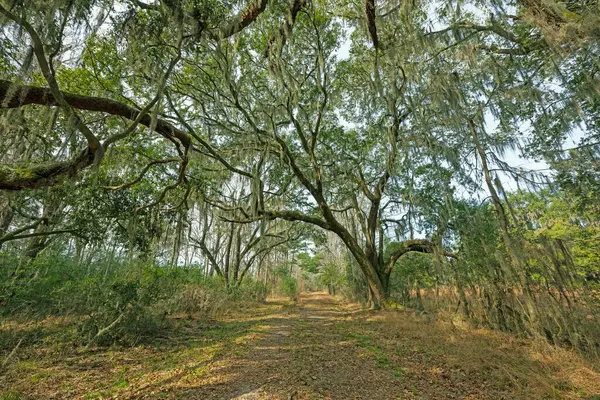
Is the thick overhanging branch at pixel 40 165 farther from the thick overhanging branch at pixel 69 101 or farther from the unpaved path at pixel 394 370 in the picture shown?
the unpaved path at pixel 394 370

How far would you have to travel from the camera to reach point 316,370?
3.53m

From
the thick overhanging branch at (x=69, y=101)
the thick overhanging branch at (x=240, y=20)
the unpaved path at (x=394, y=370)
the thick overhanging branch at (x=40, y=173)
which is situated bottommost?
the unpaved path at (x=394, y=370)

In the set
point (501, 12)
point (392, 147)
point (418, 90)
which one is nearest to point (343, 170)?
point (392, 147)

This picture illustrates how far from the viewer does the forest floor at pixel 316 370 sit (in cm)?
→ 286

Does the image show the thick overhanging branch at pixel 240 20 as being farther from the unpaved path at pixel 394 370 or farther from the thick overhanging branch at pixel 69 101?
the unpaved path at pixel 394 370

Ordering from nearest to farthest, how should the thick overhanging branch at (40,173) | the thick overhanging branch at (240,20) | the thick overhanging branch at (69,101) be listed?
the thick overhanging branch at (69,101), the thick overhanging branch at (40,173), the thick overhanging branch at (240,20)

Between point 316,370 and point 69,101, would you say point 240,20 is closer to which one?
point 69,101

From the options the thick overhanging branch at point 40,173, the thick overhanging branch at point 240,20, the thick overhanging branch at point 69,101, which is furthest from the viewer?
the thick overhanging branch at point 240,20

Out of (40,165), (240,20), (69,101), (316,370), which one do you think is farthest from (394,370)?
(240,20)

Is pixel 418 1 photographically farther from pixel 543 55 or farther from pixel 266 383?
pixel 266 383

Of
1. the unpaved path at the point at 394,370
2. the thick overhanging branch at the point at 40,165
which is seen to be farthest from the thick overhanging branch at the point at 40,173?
the unpaved path at the point at 394,370

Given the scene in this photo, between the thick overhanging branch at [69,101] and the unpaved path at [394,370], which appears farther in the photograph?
the unpaved path at [394,370]

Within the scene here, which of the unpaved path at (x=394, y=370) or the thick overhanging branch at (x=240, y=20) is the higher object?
the thick overhanging branch at (x=240, y=20)

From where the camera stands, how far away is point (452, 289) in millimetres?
6348
